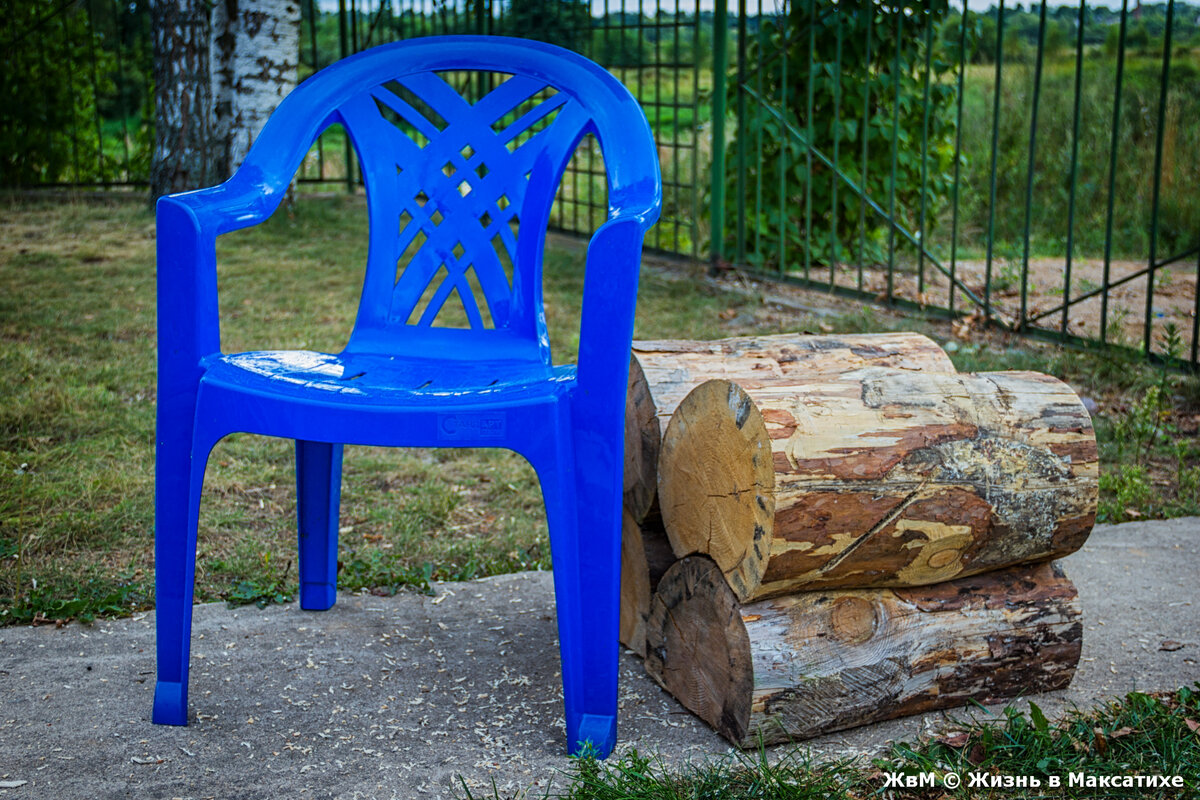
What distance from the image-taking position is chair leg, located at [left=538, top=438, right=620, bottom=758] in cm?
169

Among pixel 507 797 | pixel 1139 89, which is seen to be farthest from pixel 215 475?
pixel 1139 89

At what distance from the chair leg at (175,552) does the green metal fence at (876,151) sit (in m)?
3.31

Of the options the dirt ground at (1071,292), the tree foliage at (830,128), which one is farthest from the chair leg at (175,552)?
the tree foliage at (830,128)

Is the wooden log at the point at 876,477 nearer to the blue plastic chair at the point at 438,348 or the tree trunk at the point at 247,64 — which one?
the blue plastic chair at the point at 438,348

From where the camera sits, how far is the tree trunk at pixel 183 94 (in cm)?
A: 648

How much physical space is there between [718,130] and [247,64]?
2855 mm

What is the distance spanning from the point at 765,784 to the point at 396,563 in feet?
4.18

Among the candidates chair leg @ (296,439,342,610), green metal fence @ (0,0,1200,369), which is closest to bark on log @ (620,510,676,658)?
chair leg @ (296,439,342,610)

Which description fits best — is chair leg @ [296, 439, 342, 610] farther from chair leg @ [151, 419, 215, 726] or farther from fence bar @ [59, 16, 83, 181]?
fence bar @ [59, 16, 83, 181]

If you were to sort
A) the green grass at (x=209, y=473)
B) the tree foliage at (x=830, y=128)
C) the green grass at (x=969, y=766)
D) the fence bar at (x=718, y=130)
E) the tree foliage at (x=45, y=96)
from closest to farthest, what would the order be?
the green grass at (x=969, y=766) → the green grass at (x=209, y=473) → the fence bar at (x=718, y=130) → the tree foliage at (x=830, y=128) → the tree foliage at (x=45, y=96)

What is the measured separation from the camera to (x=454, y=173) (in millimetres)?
2273

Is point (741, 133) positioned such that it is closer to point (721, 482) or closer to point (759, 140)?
point (759, 140)

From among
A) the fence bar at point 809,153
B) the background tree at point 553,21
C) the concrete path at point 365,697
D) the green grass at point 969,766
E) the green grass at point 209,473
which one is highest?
the background tree at point 553,21

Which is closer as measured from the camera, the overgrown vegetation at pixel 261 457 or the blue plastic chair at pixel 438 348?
the blue plastic chair at pixel 438 348
